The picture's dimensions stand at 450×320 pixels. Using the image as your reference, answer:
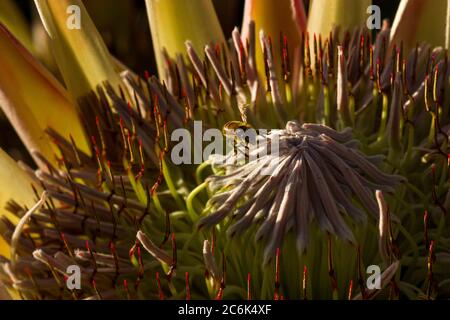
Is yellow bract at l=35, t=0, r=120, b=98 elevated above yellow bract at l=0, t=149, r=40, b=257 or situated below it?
above

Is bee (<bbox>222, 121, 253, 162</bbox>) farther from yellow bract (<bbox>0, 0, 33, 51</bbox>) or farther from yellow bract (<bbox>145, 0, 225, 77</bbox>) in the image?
yellow bract (<bbox>0, 0, 33, 51</bbox>)

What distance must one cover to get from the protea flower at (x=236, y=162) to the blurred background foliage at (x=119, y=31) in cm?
15

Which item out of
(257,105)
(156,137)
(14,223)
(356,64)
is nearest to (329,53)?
(356,64)

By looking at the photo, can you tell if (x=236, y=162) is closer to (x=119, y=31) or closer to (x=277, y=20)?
(x=277, y=20)

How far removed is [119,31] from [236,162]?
579 millimetres

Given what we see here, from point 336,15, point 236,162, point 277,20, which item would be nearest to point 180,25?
point 277,20

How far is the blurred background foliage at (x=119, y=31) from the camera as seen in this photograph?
6.17 ft

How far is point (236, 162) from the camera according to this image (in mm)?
1467

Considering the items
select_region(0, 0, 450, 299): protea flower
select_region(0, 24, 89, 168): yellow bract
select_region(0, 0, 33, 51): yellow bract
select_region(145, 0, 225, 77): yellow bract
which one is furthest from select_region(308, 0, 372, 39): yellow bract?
select_region(0, 0, 33, 51): yellow bract

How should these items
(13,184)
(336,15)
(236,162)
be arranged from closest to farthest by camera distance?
1. (236,162)
2. (13,184)
3. (336,15)

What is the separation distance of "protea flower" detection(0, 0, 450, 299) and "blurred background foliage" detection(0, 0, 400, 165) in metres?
0.15

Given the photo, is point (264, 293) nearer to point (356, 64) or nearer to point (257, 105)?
point (257, 105)

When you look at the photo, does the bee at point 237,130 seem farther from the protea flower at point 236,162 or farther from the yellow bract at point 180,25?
the yellow bract at point 180,25

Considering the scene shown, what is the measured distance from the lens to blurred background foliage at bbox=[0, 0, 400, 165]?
188 centimetres
